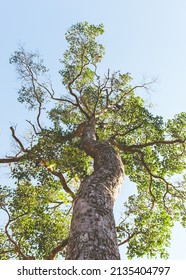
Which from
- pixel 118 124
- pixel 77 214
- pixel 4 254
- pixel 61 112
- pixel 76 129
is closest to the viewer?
pixel 77 214

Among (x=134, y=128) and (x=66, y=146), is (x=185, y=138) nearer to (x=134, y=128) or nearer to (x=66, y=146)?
(x=134, y=128)

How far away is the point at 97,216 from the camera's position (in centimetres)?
472

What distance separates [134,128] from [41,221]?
5.39 m

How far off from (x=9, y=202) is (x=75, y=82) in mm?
8248

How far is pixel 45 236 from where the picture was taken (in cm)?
993

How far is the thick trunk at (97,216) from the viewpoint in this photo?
403 centimetres

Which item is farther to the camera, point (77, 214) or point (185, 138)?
point (185, 138)

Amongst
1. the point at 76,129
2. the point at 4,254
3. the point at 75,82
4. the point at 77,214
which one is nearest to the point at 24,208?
the point at 4,254

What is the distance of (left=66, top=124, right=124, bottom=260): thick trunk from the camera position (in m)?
4.03

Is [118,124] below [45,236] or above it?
above

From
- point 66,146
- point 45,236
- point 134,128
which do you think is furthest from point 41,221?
point 134,128

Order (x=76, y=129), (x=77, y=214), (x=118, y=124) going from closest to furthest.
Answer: (x=77, y=214) → (x=76, y=129) → (x=118, y=124)
